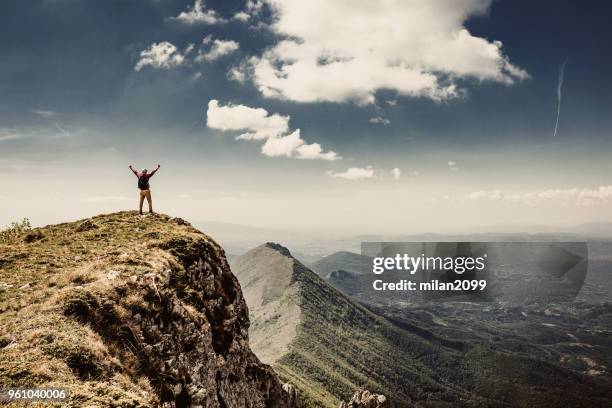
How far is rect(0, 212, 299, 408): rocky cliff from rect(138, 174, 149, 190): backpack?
5902 mm

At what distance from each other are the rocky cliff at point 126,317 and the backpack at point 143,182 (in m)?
5.90

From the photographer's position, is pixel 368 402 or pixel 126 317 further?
pixel 368 402

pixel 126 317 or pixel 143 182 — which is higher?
pixel 143 182

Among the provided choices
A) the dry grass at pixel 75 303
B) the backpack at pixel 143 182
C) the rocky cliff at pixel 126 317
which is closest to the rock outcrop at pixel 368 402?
the rocky cliff at pixel 126 317

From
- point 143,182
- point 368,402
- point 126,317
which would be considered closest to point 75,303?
point 126,317

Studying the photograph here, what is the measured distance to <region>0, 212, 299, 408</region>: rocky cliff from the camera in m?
23.9

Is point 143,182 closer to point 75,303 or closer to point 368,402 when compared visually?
point 75,303

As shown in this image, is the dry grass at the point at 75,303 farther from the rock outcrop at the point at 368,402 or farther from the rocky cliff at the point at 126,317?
the rock outcrop at the point at 368,402

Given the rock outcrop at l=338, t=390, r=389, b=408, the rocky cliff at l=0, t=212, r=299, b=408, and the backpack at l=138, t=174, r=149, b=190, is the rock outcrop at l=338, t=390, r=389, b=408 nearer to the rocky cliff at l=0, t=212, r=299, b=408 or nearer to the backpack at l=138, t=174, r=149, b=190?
the rocky cliff at l=0, t=212, r=299, b=408

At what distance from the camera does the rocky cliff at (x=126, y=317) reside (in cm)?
2388

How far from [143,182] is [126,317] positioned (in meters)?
23.3

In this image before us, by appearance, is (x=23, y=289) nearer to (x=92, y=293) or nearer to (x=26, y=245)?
(x=92, y=293)

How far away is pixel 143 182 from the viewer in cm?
5031

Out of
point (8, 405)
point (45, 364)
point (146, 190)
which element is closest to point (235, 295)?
point (146, 190)
